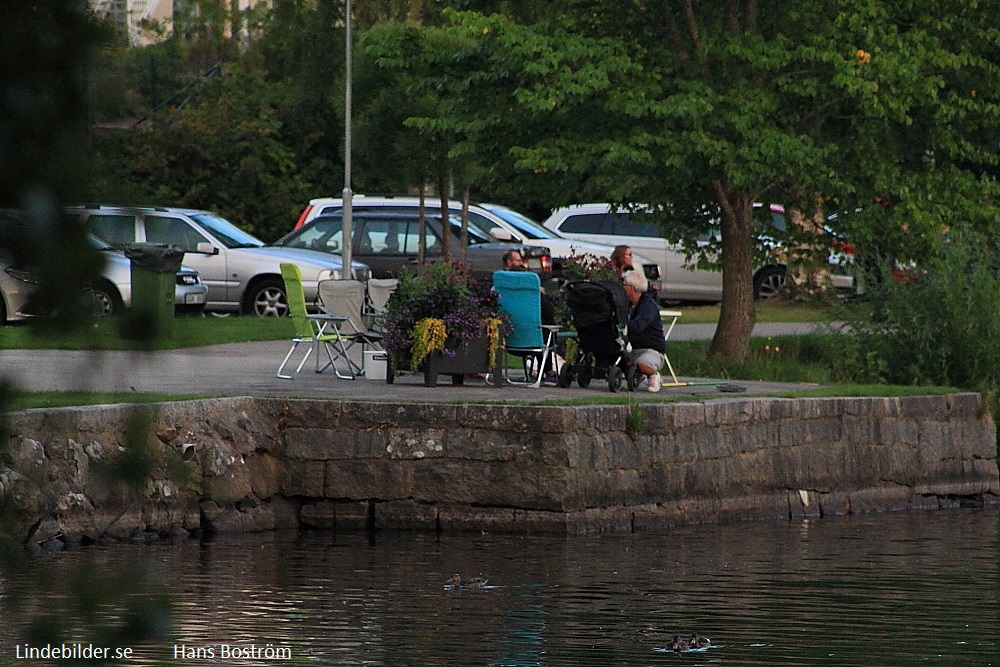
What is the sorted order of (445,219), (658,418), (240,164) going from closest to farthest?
(658,418)
(445,219)
(240,164)

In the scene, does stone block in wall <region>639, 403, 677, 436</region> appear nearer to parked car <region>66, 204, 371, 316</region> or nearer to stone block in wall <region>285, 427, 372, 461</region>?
stone block in wall <region>285, 427, 372, 461</region>

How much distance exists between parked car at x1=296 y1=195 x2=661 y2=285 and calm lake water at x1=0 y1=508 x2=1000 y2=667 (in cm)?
1343

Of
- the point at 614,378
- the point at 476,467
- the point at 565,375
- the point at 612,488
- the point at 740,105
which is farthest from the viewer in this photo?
the point at 740,105

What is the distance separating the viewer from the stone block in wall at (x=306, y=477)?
12.4 m

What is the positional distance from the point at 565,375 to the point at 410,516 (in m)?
2.46

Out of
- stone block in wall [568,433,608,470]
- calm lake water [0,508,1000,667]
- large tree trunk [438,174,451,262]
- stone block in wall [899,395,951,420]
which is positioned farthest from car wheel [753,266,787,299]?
stone block in wall [568,433,608,470]

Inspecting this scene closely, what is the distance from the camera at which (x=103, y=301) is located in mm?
2432

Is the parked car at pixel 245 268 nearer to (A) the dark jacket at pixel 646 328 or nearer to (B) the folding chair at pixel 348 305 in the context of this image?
(B) the folding chair at pixel 348 305

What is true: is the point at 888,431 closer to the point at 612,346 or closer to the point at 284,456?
the point at 612,346

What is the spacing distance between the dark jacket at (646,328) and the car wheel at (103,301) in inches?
458

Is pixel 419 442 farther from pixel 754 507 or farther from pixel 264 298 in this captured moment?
pixel 264 298

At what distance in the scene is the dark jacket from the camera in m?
14.1

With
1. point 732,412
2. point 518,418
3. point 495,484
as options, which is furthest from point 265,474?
point 732,412

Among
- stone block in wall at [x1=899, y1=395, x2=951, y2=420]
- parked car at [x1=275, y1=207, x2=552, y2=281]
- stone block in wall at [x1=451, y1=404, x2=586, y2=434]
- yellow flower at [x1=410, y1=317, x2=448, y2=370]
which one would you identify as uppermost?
parked car at [x1=275, y1=207, x2=552, y2=281]
